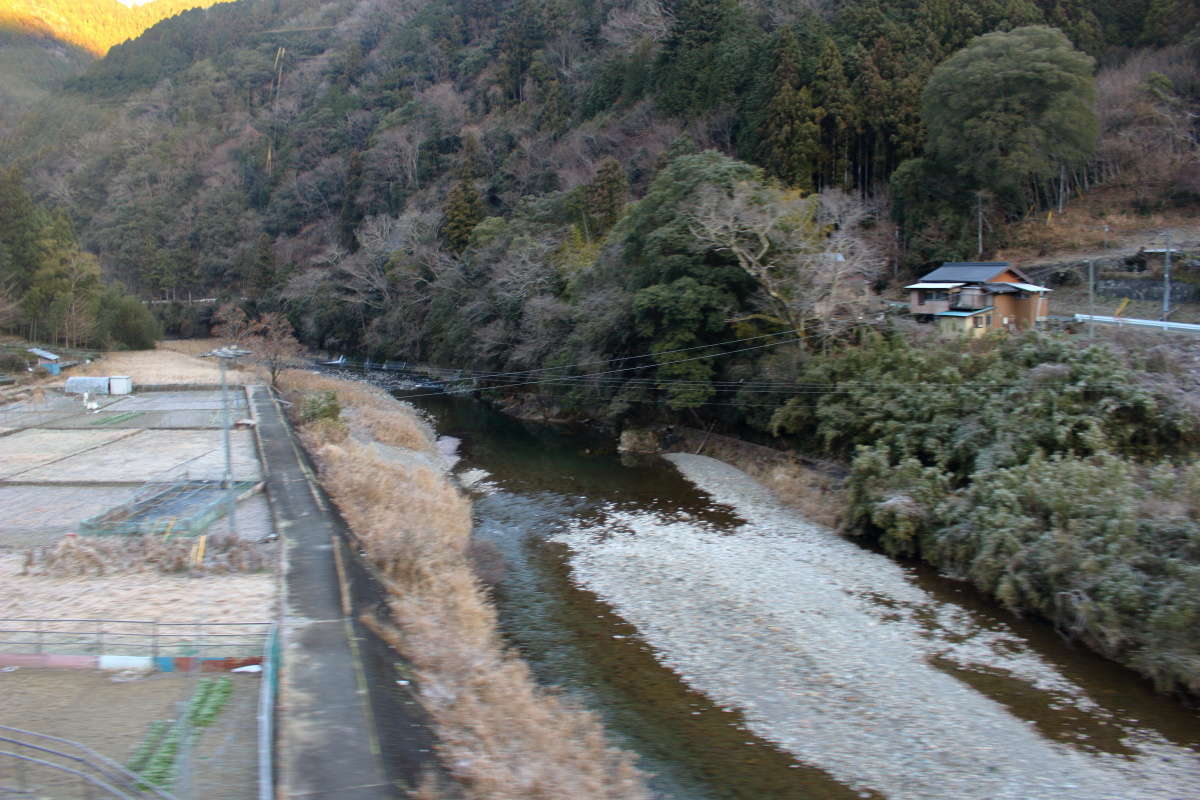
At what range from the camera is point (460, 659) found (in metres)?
9.90

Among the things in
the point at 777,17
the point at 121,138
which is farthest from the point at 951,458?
the point at 121,138

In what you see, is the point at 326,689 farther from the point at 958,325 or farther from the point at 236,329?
the point at 236,329

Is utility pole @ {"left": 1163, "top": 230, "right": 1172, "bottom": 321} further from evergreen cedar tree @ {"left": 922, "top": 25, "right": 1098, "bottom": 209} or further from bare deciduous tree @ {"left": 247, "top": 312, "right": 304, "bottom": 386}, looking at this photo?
bare deciduous tree @ {"left": 247, "top": 312, "right": 304, "bottom": 386}

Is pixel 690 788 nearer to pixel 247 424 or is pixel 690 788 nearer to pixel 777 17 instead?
pixel 247 424

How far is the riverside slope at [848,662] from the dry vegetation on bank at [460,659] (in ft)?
7.15

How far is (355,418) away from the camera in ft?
89.3

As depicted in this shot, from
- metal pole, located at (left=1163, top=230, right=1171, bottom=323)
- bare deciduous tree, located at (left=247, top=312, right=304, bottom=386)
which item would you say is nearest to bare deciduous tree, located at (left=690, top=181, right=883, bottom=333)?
metal pole, located at (left=1163, top=230, right=1171, bottom=323)

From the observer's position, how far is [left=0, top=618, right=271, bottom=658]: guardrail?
9.52 meters

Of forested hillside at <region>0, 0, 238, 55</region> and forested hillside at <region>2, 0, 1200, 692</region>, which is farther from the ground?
forested hillside at <region>0, 0, 238, 55</region>

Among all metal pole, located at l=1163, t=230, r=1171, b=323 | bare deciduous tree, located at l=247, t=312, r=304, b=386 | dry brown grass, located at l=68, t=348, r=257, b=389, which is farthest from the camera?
dry brown grass, located at l=68, t=348, r=257, b=389

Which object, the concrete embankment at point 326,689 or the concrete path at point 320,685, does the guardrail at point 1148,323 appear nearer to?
the concrete embankment at point 326,689

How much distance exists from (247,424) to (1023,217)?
1182 inches

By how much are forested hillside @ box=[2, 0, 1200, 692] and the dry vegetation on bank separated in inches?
293

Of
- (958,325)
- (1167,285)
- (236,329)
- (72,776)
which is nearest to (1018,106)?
(1167,285)
